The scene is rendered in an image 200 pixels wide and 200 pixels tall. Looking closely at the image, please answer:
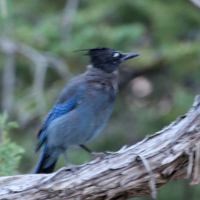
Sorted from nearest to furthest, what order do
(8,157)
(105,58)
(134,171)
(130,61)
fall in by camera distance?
(134,171) → (8,157) → (105,58) → (130,61)

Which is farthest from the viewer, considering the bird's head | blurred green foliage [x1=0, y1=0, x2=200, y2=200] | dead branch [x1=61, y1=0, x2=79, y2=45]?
dead branch [x1=61, y1=0, x2=79, y2=45]

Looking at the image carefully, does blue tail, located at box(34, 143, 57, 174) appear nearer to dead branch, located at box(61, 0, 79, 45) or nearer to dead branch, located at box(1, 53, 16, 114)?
dead branch, located at box(1, 53, 16, 114)

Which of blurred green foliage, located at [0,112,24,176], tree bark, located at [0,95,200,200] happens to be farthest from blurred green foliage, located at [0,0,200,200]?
tree bark, located at [0,95,200,200]

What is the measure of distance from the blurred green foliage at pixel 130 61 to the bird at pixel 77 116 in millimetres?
567

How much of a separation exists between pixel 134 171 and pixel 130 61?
86.9 inches

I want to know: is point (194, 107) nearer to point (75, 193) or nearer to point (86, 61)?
point (75, 193)

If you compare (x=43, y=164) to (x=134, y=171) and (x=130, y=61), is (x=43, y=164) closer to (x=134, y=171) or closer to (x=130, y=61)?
(x=134, y=171)

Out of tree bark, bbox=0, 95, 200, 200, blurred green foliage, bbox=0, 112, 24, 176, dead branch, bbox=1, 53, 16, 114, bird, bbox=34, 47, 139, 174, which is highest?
dead branch, bbox=1, 53, 16, 114

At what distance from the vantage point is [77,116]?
371 cm

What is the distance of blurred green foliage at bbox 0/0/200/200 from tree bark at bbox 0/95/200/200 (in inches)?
60.4

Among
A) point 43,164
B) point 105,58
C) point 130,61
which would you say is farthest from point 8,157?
point 130,61

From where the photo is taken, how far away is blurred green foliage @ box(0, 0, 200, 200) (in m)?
4.51

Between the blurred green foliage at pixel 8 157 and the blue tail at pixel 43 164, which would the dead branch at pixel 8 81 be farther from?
the blurred green foliage at pixel 8 157

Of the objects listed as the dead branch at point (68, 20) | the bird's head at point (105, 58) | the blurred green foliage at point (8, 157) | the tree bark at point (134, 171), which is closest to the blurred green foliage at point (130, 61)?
the dead branch at point (68, 20)
